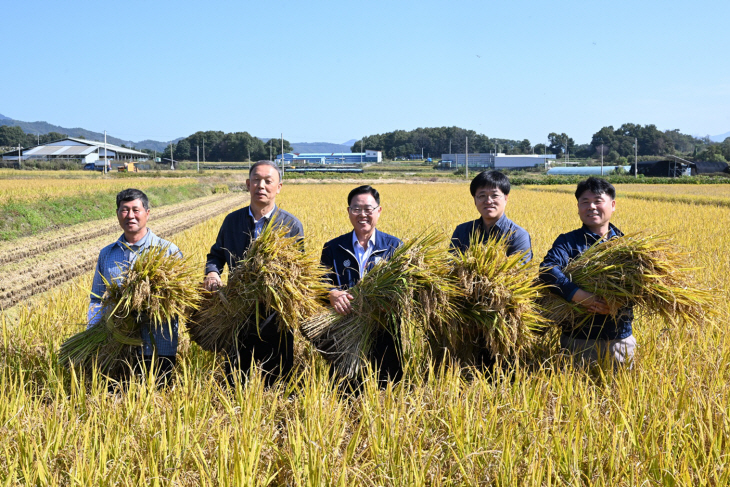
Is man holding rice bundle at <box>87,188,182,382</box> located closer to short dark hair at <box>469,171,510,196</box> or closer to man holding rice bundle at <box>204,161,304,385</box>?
man holding rice bundle at <box>204,161,304,385</box>

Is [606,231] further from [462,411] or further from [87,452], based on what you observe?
[87,452]

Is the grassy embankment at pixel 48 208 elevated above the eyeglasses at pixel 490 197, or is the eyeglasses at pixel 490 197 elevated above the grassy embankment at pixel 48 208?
the eyeglasses at pixel 490 197

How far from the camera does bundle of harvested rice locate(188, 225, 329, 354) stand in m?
2.70

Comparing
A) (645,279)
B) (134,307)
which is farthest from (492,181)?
(134,307)

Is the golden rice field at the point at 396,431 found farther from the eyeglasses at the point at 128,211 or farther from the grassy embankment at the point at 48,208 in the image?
the grassy embankment at the point at 48,208

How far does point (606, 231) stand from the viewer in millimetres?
3229

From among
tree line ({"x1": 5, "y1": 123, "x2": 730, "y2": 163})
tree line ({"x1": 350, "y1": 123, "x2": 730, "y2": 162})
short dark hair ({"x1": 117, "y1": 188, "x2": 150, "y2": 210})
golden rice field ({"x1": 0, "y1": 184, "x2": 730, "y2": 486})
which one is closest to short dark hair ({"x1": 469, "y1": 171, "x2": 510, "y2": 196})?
golden rice field ({"x1": 0, "y1": 184, "x2": 730, "y2": 486})

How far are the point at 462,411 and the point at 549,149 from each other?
106 meters

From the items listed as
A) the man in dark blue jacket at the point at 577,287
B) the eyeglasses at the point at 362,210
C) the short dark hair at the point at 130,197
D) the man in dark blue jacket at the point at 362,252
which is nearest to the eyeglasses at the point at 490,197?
the man in dark blue jacket at the point at 577,287

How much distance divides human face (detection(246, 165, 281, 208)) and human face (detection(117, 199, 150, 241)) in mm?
628

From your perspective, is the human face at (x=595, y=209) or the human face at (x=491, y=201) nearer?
the human face at (x=595, y=209)

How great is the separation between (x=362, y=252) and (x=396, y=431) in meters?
1.18

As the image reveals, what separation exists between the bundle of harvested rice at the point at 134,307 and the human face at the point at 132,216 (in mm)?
348

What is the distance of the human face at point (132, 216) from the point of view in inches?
123
